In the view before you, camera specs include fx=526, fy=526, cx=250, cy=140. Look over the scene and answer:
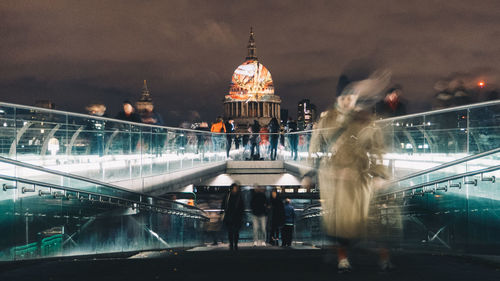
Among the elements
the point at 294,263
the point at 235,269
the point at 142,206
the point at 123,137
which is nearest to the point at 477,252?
the point at 294,263

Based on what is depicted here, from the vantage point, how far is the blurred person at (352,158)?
556 cm

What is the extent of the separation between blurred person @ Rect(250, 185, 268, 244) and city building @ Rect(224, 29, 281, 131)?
15560 cm

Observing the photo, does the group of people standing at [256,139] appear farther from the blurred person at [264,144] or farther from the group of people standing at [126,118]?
the group of people standing at [126,118]

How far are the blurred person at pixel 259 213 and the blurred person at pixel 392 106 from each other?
124 inches

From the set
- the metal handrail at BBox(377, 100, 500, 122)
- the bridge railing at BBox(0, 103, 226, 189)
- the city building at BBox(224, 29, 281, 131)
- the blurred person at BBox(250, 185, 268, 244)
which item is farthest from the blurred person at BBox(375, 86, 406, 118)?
the city building at BBox(224, 29, 281, 131)

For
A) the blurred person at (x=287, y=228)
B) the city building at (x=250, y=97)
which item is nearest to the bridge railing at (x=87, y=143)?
the blurred person at (x=287, y=228)

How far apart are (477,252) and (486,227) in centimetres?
42

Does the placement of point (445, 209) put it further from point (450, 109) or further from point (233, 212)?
point (233, 212)

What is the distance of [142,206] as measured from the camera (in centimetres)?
1019

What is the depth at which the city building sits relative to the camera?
171125 mm

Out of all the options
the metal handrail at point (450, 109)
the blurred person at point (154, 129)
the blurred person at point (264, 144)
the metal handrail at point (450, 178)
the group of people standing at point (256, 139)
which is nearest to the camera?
the metal handrail at point (450, 178)

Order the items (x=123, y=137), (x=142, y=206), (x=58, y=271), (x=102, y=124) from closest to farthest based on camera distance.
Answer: (x=58, y=271) < (x=142, y=206) < (x=102, y=124) < (x=123, y=137)

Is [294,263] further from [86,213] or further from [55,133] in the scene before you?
[55,133]

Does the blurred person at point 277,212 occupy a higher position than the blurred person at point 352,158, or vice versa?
the blurred person at point 352,158
